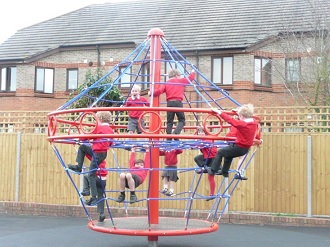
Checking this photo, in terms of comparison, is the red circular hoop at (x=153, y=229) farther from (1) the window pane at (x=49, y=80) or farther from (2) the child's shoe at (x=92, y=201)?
(1) the window pane at (x=49, y=80)

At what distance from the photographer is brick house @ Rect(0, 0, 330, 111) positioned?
21625mm

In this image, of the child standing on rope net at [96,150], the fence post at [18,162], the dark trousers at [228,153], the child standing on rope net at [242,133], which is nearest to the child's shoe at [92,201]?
the child standing on rope net at [96,150]

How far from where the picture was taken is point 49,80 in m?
25.1

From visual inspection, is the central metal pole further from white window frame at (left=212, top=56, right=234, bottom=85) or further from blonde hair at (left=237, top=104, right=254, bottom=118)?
white window frame at (left=212, top=56, right=234, bottom=85)

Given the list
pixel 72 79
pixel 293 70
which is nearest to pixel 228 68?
pixel 293 70

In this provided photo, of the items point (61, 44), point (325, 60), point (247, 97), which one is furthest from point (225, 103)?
point (61, 44)

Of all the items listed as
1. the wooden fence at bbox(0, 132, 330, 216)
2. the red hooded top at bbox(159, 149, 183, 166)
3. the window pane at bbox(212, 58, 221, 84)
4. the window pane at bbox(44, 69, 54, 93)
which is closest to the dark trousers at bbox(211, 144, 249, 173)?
the red hooded top at bbox(159, 149, 183, 166)

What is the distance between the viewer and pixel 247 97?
2147 centimetres

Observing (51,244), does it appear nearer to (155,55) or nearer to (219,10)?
(155,55)

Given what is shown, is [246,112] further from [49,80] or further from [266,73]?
[49,80]

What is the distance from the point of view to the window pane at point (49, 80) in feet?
82.0

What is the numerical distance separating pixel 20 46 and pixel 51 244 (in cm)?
1872

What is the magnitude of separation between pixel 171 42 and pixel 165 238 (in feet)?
45.8

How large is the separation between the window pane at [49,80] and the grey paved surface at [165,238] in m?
13.6
